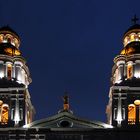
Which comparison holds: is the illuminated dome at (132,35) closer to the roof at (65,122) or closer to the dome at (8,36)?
the roof at (65,122)

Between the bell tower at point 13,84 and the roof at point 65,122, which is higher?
the bell tower at point 13,84

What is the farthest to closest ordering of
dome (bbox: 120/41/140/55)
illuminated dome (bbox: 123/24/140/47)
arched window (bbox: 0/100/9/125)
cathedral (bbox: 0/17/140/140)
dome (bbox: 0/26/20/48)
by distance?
dome (bbox: 0/26/20/48)
illuminated dome (bbox: 123/24/140/47)
dome (bbox: 120/41/140/55)
arched window (bbox: 0/100/9/125)
cathedral (bbox: 0/17/140/140)

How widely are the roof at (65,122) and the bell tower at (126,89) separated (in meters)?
1.78

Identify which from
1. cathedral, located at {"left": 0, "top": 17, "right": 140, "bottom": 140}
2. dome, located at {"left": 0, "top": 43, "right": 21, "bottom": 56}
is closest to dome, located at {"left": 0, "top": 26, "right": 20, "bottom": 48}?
cathedral, located at {"left": 0, "top": 17, "right": 140, "bottom": 140}

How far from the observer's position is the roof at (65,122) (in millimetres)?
62969

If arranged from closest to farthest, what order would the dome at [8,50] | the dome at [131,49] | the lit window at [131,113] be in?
the lit window at [131,113]
the dome at [131,49]
the dome at [8,50]

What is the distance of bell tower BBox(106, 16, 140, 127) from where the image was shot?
63.4 m

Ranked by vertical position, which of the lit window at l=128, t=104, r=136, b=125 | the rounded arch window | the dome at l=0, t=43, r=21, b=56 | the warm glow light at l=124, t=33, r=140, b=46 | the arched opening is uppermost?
the warm glow light at l=124, t=33, r=140, b=46

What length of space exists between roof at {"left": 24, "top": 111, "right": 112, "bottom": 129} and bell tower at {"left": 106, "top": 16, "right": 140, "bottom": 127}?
1776 millimetres

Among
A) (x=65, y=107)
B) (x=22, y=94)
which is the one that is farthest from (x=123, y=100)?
(x=22, y=94)

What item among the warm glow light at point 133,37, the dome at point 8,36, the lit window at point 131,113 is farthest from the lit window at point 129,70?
the dome at point 8,36

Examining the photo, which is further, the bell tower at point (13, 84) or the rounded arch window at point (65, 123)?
the bell tower at point (13, 84)

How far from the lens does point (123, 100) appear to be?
63938 millimetres

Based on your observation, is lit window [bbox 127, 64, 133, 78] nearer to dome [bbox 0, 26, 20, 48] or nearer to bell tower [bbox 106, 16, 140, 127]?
bell tower [bbox 106, 16, 140, 127]
